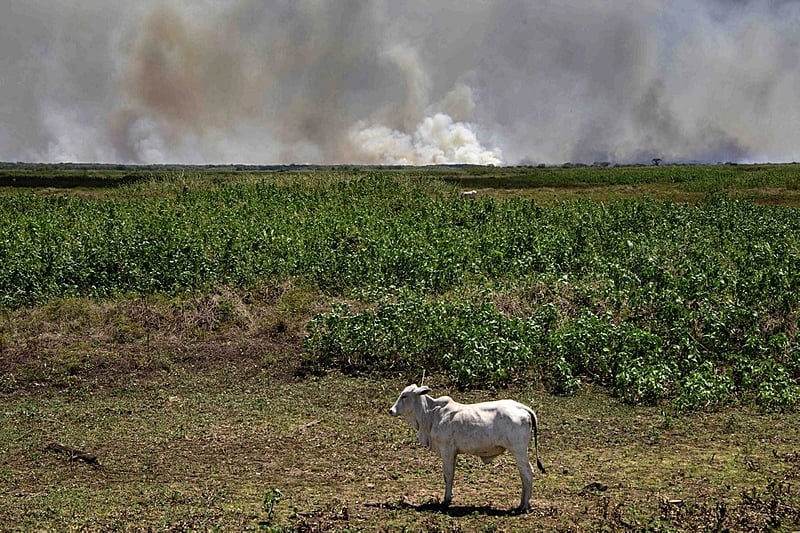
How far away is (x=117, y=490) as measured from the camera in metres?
10.2

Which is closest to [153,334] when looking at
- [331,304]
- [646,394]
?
[331,304]

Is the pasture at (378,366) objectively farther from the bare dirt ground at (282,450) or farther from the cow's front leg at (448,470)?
the cow's front leg at (448,470)

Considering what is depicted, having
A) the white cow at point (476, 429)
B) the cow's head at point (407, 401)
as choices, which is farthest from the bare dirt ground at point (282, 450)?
the cow's head at point (407, 401)

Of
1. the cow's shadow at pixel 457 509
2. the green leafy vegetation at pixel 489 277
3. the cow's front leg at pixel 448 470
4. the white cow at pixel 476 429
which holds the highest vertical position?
the green leafy vegetation at pixel 489 277

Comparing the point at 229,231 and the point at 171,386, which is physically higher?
the point at 229,231

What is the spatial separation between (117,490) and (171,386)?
576cm

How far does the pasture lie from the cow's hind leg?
0.20 m

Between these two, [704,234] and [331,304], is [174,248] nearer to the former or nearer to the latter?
[331,304]

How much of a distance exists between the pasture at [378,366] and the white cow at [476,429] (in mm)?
510

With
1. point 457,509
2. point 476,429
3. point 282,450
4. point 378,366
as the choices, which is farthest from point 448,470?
point 378,366

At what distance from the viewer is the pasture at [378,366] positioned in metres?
9.35

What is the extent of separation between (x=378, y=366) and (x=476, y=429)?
810 cm

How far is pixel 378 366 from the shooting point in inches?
655

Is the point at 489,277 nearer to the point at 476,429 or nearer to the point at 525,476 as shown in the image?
the point at 476,429
